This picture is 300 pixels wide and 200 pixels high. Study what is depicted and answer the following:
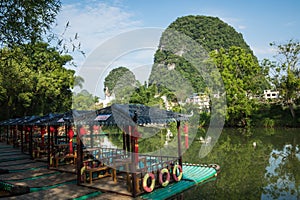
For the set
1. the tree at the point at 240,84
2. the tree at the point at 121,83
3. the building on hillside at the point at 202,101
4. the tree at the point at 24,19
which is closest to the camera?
the tree at the point at 24,19

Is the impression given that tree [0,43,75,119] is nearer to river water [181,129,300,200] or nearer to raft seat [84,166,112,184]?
raft seat [84,166,112,184]

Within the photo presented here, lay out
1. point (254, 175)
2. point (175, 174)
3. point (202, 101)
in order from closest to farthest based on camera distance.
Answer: point (175, 174) < point (254, 175) < point (202, 101)

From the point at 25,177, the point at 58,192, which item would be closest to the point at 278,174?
the point at 58,192

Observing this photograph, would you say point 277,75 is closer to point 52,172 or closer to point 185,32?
point 52,172

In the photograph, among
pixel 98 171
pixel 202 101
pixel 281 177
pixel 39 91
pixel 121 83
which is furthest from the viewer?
pixel 121 83

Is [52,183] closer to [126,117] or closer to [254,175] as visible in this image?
[126,117]

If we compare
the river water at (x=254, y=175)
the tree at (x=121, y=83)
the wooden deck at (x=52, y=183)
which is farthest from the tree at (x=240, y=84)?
the wooden deck at (x=52, y=183)

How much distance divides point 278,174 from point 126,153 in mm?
4925

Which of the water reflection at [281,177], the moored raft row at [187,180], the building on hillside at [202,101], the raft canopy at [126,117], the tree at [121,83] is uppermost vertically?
the tree at [121,83]

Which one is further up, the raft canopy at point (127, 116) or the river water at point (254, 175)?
the raft canopy at point (127, 116)

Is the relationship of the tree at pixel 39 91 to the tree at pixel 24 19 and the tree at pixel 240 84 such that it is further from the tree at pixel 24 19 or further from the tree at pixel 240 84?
the tree at pixel 240 84

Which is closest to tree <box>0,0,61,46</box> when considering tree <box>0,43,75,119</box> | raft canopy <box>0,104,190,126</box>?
raft canopy <box>0,104,190,126</box>

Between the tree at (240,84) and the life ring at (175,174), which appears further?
the tree at (240,84)

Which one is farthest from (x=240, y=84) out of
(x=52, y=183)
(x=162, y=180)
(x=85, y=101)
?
(x=52, y=183)
